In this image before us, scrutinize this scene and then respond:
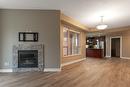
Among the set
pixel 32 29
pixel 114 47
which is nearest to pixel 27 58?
pixel 32 29

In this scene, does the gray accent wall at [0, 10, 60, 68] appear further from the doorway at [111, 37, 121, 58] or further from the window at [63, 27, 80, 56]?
the doorway at [111, 37, 121, 58]

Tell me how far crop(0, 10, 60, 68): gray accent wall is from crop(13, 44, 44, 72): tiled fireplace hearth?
0.19m

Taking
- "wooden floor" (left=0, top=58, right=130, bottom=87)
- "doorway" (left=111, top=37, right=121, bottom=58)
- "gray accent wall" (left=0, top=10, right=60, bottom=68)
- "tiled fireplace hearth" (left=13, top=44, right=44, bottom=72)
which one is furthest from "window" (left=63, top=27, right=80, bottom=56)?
"doorway" (left=111, top=37, right=121, bottom=58)

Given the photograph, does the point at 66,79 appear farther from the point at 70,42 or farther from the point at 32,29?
the point at 70,42

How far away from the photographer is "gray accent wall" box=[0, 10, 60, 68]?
5.56m

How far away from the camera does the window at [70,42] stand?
775 centimetres

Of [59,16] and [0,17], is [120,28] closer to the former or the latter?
[59,16]

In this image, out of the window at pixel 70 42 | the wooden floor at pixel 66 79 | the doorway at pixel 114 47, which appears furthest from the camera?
the doorway at pixel 114 47

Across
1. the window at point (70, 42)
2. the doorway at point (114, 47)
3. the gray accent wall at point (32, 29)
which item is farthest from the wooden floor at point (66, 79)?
the doorway at point (114, 47)

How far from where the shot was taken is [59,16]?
19.1 ft

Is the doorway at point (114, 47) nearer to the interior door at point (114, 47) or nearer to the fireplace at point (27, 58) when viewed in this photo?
the interior door at point (114, 47)

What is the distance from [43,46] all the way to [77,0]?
243 centimetres

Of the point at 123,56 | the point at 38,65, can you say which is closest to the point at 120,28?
the point at 123,56

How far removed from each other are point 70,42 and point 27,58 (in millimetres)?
3450
